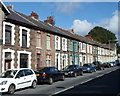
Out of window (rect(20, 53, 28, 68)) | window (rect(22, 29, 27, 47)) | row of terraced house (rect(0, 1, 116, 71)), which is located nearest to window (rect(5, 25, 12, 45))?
row of terraced house (rect(0, 1, 116, 71))

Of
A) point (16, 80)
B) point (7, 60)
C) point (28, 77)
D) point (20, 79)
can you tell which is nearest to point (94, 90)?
point (28, 77)

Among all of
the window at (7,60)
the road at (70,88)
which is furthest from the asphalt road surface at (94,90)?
the window at (7,60)

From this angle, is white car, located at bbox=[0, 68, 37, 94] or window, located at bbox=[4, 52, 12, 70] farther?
window, located at bbox=[4, 52, 12, 70]

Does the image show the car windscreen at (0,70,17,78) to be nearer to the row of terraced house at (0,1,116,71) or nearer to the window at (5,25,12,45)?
the row of terraced house at (0,1,116,71)

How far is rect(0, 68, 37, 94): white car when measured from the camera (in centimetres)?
1201

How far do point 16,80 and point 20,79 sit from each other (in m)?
0.42

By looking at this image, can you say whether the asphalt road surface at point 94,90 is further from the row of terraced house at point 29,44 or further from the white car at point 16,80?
the row of terraced house at point 29,44

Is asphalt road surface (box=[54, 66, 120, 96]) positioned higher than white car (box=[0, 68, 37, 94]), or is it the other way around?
white car (box=[0, 68, 37, 94])

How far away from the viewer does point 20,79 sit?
13.1 meters

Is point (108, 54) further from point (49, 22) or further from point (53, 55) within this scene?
point (53, 55)

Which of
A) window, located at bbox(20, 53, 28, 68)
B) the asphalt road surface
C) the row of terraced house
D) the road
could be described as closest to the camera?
the asphalt road surface

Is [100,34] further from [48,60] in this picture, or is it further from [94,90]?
[94,90]

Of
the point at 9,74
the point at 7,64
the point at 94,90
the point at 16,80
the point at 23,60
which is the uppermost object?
the point at 23,60

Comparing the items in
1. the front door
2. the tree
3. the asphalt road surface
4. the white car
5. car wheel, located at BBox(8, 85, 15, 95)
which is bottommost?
the asphalt road surface
